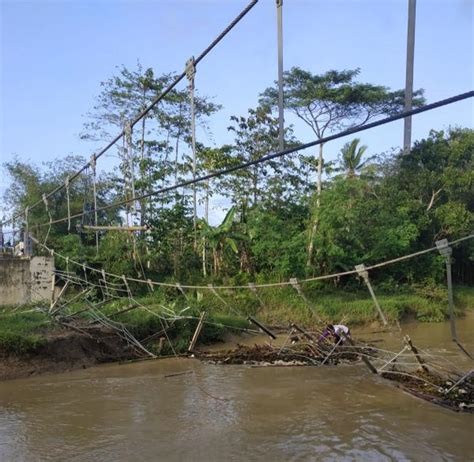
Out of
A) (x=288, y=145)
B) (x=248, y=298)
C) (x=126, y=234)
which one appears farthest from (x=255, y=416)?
(x=288, y=145)

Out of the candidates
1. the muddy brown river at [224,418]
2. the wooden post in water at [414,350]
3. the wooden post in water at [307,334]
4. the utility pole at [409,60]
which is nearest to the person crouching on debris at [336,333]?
the wooden post in water at [307,334]

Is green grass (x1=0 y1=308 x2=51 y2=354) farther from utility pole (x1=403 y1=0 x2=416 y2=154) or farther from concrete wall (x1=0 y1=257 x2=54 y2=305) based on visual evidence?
utility pole (x1=403 y1=0 x2=416 y2=154)

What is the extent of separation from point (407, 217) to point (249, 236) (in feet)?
20.9

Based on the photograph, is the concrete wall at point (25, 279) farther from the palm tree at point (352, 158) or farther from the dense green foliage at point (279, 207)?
the palm tree at point (352, 158)

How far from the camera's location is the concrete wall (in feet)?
45.4

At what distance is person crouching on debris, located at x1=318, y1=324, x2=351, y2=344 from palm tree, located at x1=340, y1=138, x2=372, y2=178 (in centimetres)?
1246

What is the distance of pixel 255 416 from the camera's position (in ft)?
24.6

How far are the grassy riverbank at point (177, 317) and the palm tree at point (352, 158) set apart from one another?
5.51 meters

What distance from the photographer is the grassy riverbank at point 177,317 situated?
425 inches

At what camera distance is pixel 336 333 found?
10.1 m

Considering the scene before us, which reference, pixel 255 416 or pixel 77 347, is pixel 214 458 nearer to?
pixel 255 416

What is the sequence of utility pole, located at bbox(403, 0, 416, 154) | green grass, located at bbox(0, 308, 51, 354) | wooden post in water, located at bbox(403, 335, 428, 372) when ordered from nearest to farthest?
utility pole, located at bbox(403, 0, 416, 154)
wooden post in water, located at bbox(403, 335, 428, 372)
green grass, located at bbox(0, 308, 51, 354)

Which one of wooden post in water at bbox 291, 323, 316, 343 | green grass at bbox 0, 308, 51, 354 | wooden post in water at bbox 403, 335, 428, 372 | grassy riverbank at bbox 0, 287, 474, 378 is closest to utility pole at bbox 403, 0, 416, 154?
wooden post in water at bbox 403, 335, 428, 372

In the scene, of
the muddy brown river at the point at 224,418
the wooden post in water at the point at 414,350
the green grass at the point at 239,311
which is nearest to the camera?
the muddy brown river at the point at 224,418
